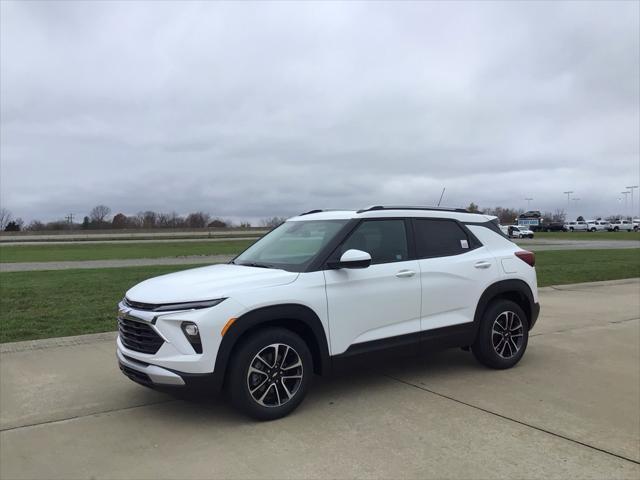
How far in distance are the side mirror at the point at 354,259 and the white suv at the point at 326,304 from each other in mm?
12

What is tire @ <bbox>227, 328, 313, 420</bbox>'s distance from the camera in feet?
13.6

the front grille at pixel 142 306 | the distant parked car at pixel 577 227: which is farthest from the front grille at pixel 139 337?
the distant parked car at pixel 577 227

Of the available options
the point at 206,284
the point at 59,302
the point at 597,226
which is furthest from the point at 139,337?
the point at 597,226

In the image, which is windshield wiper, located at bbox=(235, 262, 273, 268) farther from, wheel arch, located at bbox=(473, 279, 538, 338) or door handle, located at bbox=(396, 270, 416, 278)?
wheel arch, located at bbox=(473, 279, 538, 338)

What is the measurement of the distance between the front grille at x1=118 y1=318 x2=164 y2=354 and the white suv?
0.01 metres

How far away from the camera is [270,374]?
14.1 ft

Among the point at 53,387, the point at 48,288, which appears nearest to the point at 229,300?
the point at 53,387

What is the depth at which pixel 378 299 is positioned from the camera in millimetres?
4852

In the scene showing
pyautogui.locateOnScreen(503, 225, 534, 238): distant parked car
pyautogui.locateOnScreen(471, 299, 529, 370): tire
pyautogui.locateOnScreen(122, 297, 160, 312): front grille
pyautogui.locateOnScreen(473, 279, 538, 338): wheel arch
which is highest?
pyautogui.locateOnScreen(122, 297, 160, 312): front grille

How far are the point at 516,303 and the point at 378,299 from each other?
2.12 m

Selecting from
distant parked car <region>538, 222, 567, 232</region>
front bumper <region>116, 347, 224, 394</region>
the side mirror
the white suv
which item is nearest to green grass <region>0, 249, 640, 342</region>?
the white suv

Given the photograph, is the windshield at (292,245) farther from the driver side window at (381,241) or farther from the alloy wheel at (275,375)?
the alloy wheel at (275,375)

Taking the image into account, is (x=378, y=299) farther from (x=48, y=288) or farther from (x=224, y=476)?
(x=48, y=288)

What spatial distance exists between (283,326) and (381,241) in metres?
1.33
